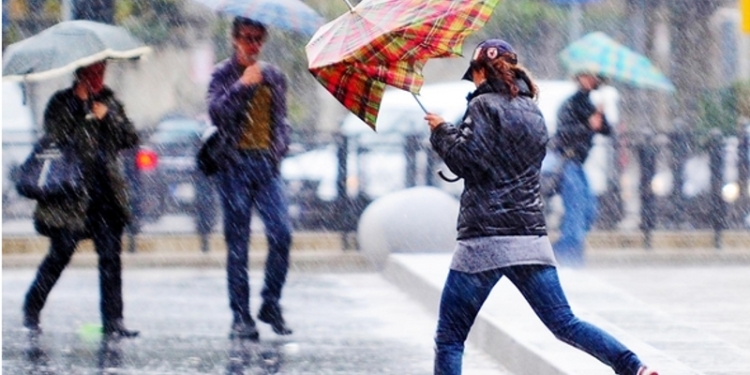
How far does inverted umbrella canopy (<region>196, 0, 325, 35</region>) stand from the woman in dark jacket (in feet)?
9.89

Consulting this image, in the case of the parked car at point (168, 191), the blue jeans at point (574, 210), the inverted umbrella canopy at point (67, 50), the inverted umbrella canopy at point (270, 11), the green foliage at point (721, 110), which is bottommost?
the parked car at point (168, 191)

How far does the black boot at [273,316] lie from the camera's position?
384 inches

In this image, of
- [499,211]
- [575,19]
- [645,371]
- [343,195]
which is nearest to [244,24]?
[499,211]

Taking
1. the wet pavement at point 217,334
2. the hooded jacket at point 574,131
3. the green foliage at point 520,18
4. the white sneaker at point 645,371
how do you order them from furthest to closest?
the green foliage at point 520,18 < the hooded jacket at point 574,131 < the wet pavement at point 217,334 < the white sneaker at point 645,371

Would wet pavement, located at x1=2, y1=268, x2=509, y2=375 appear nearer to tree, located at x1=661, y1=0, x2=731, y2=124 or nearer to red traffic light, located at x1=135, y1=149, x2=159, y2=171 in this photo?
red traffic light, located at x1=135, y1=149, x2=159, y2=171

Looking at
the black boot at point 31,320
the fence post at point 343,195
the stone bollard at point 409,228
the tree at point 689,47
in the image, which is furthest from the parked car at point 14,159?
the tree at point 689,47

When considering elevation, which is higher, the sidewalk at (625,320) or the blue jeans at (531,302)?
the blue jeans at (531,302)

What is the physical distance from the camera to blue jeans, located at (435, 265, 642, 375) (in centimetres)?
655

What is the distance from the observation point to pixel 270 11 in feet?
31.5

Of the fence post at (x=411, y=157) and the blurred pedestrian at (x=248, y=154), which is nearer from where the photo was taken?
the blurred pedestrian at (x=248, y=154)

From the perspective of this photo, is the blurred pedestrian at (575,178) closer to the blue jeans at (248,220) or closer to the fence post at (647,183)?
the blue jeans at (248,220)

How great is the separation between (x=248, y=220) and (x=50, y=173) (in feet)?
3.70

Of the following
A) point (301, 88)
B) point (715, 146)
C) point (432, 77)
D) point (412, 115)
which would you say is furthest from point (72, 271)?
point (432, 77)

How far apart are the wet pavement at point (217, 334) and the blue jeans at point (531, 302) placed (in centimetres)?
180
